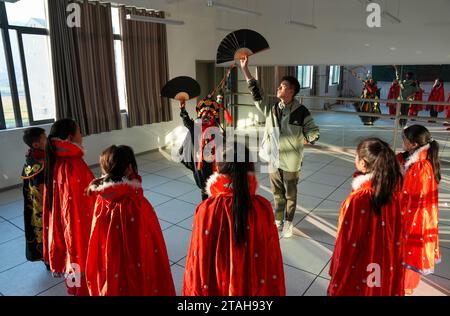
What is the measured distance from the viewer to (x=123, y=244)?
156 centimetres

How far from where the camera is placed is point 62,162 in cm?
207

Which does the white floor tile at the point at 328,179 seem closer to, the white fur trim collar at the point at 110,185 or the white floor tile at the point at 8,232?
the white fur trim collar at the point at 110,185

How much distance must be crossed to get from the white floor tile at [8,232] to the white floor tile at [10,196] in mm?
738

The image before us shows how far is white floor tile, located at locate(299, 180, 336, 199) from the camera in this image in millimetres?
3958

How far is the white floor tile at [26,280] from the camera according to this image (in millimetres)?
2248

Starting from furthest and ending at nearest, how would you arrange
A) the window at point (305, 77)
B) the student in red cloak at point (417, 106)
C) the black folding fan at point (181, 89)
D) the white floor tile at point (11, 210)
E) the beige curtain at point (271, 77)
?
the window at point (305, 77) < the beige curtain at point (271, 77) < the student in red cloak at point (417, 106) < the white floor tile at point (11, 210) < the black folding fan at point (181, 89)

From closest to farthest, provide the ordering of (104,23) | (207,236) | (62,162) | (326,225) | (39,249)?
1. (207,236)
2. (62,162)
3. (39,249)
4. (326,225)
5. (104,23)

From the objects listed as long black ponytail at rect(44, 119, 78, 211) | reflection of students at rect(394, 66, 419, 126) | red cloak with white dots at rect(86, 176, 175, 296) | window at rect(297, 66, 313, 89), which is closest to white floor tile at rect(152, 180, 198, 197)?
long black ponytail at rect(44, 119, 78, 211)

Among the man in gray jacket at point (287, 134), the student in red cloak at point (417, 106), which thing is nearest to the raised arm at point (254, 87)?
the man in gray jacket at point (287, 134)

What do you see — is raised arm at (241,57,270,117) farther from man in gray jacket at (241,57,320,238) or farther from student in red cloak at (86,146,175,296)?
student in red cloak at (86,146,175,296)
